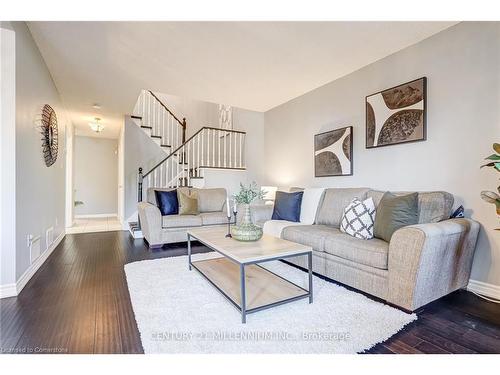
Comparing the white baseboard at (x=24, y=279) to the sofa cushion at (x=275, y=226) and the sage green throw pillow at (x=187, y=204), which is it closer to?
the sage green throw pillow at (x=187, y=204)

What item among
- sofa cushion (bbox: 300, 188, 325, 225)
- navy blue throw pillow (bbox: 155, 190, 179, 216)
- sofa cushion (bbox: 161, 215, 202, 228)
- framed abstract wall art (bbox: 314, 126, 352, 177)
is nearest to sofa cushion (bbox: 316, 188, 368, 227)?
sofa cushion (bbox: 300, 188, 325, 225)

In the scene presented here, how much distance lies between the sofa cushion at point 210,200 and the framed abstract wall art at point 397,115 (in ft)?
8.40

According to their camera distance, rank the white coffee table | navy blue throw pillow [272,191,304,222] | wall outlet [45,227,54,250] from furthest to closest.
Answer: navy blue throw pillow [272,191,304,222] < wall outlet [45,227,54,250] < the white coffee table

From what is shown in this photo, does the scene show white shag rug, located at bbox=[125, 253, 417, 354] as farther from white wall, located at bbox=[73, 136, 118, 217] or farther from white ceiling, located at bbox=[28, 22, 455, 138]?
white wall, located at bbox=[73, 136, 118, 217]

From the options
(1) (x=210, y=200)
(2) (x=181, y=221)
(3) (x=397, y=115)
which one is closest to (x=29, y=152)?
(2) (x=181, y=221)

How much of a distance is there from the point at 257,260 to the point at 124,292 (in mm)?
1272

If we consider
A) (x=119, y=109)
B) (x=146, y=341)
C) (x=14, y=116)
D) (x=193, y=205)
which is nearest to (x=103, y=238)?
(x=193, y=205)

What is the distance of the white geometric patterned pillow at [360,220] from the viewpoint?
239cm

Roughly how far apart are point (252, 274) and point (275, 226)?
0.85m

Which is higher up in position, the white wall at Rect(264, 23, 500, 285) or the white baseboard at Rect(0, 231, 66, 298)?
the white wall at Rect(264, 23, 500, 285)

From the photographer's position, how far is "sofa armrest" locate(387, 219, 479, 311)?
1789mm

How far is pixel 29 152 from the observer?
254 centimetres

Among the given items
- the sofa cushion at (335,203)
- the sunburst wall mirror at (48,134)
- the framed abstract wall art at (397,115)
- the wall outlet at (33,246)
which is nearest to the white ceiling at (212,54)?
the framed abstract wall art at (397,115)

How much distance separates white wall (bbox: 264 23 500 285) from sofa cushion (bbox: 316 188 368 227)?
34 centimetres
